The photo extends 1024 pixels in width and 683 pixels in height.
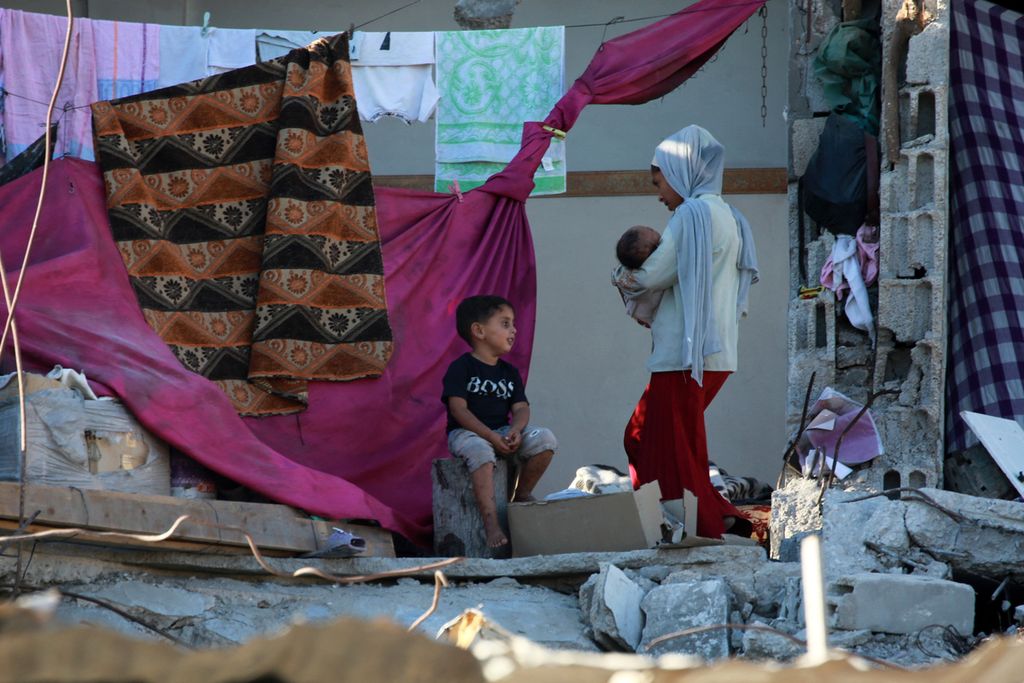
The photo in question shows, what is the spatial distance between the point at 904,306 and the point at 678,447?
1.37 meters

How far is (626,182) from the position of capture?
9.26m

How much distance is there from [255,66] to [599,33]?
329cm

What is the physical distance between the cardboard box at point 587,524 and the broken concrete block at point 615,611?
1.55ft

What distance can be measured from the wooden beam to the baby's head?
2.78 meters

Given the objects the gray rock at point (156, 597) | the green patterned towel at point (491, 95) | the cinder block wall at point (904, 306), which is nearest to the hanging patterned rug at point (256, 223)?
the green patterned towel at point (491, 95)

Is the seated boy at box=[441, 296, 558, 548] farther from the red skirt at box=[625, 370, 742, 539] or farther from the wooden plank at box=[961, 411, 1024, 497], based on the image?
the wooden plank at box=[961, 411, 1024, 497]

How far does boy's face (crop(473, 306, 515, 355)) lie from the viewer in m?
6.05

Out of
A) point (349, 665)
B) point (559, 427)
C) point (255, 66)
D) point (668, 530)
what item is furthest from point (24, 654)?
point (559, 427)

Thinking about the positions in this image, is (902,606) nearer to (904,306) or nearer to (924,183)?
(904,306)

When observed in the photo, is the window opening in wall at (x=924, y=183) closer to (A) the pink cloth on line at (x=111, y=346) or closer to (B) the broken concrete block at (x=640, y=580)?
(B) the broken concrete block at (x=640, y=580)

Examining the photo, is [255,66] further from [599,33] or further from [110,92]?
[599,33]

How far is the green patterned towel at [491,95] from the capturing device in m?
7.20

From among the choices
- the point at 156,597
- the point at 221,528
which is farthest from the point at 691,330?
the point at 156,597

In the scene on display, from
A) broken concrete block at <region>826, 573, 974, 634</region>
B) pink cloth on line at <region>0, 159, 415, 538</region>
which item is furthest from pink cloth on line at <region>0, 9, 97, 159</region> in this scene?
broken concrete block at <region>826, 573, 974, 634</region>
